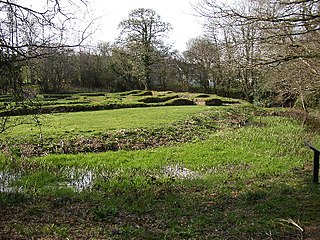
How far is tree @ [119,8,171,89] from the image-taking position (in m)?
41.7

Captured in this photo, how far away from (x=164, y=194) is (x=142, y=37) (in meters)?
37.1

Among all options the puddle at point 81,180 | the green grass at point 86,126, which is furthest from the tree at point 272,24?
the green grass at point 86,126

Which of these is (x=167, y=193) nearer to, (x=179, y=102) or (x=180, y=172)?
(x=180, y=172)

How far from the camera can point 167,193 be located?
7172 millimetres

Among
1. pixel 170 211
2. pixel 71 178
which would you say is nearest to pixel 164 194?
pixel 170 211

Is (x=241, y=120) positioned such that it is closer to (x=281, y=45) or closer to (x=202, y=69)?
(x=281, y=45)

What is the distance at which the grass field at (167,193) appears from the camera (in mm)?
5105

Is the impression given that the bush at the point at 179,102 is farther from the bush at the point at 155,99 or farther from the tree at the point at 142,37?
the tree at the point at 142,37

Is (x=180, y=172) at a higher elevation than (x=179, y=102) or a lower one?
lower

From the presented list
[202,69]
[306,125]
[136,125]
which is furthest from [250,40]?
[202,69]

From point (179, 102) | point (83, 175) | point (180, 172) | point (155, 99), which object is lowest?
point (180, 172)

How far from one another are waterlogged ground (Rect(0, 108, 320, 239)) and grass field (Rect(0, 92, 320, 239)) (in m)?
0.02

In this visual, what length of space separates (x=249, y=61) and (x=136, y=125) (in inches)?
309

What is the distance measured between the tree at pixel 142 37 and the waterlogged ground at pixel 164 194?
3082 centimetres
